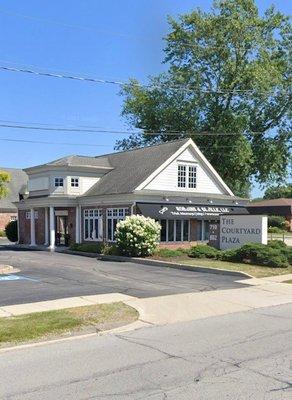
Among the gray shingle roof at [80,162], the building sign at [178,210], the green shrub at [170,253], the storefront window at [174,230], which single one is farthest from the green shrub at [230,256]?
the gray shingle roof at [80,162]

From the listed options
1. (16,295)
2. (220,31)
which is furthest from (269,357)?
(220,31)

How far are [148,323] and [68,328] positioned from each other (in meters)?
1.72

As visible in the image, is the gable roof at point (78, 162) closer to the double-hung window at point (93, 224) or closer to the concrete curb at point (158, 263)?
the double-hung window at point (93, 224)

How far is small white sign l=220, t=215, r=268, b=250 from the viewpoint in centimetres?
2558

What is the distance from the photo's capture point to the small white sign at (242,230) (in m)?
25.6

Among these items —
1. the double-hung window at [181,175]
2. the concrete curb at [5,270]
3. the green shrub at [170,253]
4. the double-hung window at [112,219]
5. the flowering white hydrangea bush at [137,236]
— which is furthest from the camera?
the double-hung window at [181,175]

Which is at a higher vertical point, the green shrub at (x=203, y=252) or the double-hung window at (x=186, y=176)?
the double-hung window at (x=186, y=176)

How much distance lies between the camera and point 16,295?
14.0m

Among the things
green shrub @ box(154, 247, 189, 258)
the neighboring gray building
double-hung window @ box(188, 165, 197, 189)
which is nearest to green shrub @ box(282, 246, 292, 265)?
green shrub @ box(154, 247, 189, 258)

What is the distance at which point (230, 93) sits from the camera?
150 ft

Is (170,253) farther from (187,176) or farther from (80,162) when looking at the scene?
(80,162)

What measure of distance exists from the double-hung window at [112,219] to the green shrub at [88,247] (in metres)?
0.96

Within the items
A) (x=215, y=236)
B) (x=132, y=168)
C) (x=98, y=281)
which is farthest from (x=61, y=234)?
(x=98, y=281)

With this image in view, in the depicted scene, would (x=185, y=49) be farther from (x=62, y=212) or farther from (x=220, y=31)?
(x=62, y=212)
